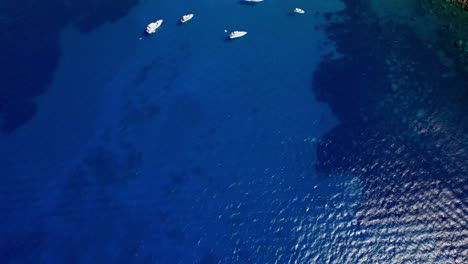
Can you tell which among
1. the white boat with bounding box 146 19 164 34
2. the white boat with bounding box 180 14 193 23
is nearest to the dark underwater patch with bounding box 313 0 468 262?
the white boat with bounding box 180 14 193 23

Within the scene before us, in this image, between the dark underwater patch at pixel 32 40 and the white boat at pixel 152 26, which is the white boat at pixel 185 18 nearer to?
the white boat at pixel 152 26

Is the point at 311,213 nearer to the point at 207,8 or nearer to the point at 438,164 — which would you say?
the point at 438,164

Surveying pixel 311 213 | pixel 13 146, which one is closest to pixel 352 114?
pixel 311 213

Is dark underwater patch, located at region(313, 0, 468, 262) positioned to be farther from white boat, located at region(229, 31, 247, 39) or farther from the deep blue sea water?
white boat, located at region(229, 31, 247, 39)

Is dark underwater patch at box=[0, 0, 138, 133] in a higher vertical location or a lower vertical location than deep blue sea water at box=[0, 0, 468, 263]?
higher

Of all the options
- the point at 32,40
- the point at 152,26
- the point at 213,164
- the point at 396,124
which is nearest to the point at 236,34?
the point at 152,26

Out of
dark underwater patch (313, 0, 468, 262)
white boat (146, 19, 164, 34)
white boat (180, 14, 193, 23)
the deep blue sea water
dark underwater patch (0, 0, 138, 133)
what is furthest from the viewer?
white boat (180, 14, 193, 23)

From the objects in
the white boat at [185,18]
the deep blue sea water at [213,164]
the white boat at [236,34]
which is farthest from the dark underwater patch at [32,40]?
the white boat at [236,34]
